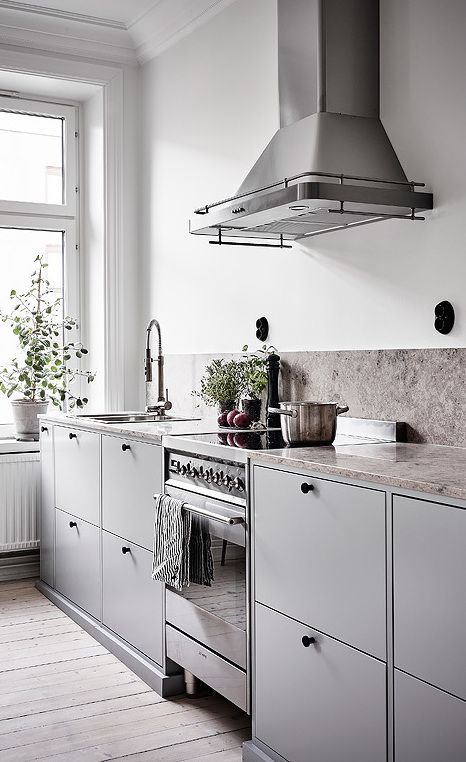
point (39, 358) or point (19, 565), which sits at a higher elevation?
point (39, 358)

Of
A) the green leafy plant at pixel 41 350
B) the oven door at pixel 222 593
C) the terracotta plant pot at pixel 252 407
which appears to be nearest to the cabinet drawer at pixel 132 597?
the oven door at pixel 222 593

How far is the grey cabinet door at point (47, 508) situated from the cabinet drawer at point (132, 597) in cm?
77

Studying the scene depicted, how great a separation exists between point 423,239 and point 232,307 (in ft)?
4.19

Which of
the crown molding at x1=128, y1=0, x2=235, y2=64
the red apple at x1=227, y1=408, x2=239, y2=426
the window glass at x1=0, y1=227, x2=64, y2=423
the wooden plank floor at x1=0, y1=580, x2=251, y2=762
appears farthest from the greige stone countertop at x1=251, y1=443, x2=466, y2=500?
the window glass at x1=0, y1=227, x2=64, y2=423

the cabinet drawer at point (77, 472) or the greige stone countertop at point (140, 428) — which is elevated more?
the greige stone countertop at point (140, 428)

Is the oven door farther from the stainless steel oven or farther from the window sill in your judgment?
the window sill

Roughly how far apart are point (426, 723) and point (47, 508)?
2823 mm

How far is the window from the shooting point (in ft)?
15.8

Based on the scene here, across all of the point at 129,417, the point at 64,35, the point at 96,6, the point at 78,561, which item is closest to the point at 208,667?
the point at 78,561

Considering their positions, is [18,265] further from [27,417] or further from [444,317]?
[444,317]

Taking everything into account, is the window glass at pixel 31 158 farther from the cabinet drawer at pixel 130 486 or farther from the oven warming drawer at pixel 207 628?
the oven warming drawer at pixel 207 628

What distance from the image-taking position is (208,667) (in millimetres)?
2715

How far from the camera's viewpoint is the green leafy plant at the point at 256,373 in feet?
11.4

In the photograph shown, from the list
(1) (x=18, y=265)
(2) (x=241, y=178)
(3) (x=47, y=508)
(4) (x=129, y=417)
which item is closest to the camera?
(2) (x=241, y=178)
